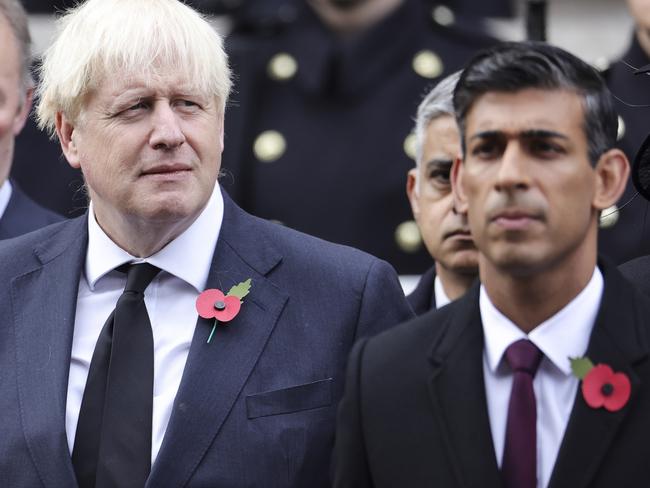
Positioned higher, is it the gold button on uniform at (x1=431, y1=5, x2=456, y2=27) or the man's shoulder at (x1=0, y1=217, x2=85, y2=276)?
the man's shoulder at (x1=0, y1=217, x2=85, y2=276)

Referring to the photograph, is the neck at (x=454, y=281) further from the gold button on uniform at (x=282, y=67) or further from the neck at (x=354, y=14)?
the gold button on uniform at (x=282, y=67)

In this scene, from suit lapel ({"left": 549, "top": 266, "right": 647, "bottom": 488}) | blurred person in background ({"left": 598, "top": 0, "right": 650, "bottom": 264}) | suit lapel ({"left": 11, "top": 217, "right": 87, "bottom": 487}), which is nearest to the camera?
suit lapel ({"left": 549, "top": 266, "right": 647, "bottom": 488})

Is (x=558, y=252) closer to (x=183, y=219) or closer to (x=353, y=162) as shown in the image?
(x=183, y=219)

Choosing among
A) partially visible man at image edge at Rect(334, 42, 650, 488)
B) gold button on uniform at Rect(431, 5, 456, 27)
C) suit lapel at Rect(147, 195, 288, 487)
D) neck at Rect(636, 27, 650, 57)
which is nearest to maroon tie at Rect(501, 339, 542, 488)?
partially visible man at image edge at Rect(334, 42, 650, 488)

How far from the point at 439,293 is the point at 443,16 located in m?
1.92

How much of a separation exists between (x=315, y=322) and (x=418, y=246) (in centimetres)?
192

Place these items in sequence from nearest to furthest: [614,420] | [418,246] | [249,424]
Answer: [614,420]
[249,424]
[418,246]

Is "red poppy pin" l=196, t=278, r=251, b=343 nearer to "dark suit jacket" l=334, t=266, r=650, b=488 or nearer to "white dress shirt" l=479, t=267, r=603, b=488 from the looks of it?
"dark suit jacket" l=334, t=266, r=650, b=488

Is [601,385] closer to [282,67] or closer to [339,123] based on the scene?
[339,123]

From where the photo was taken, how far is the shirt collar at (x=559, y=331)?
3807mm

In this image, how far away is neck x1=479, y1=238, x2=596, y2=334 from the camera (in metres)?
3.80

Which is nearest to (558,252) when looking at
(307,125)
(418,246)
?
(418,246)

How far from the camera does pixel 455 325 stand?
155 inches

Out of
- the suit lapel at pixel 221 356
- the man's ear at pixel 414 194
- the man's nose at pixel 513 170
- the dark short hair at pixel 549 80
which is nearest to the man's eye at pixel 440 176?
the man's ear at pixel 414 194
